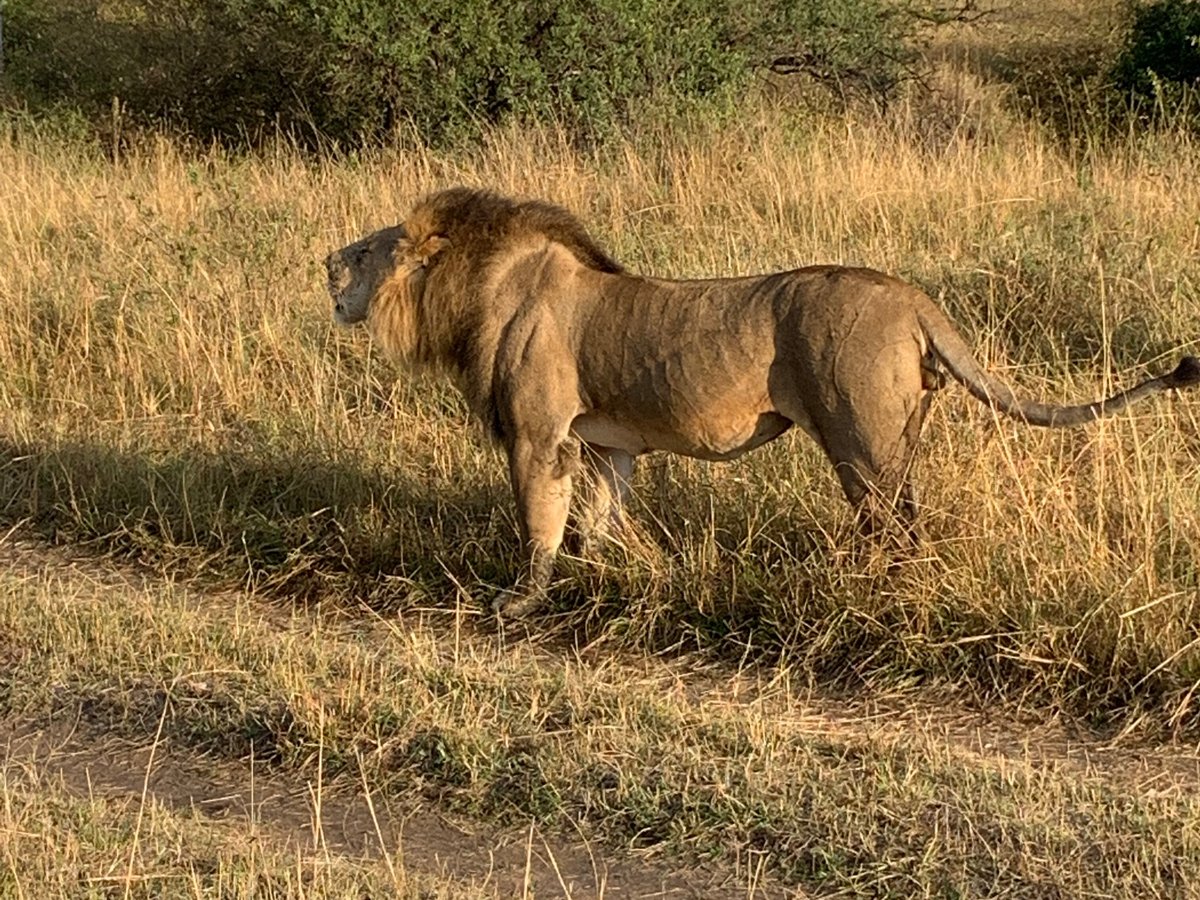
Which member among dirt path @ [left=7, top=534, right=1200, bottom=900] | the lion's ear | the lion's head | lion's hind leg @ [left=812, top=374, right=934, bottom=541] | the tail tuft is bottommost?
dirt path @ [left=7, top=534, right=1200, bottom=900]

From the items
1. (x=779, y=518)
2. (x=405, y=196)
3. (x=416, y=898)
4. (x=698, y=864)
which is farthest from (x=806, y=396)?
(x=405, y=196)

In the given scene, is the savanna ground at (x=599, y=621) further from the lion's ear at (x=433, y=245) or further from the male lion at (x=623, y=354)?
the lion's ear at (x=433, y=245)

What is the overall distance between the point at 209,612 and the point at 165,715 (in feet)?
3.60

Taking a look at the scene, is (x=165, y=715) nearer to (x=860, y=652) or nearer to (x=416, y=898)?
(x=416, y=898)

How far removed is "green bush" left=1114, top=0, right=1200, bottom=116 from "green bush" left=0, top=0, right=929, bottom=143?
213 cm

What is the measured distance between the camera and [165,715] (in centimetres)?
492

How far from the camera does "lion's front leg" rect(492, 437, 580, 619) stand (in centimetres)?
561


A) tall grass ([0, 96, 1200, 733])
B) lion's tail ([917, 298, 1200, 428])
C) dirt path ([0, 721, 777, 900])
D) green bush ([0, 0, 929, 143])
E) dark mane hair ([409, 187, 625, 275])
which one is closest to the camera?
dirt path ([0, 721, 777, 900])

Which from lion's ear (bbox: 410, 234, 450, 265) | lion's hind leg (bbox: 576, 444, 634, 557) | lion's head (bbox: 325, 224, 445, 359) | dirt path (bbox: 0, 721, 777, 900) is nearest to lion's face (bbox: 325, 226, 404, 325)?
lion's head (bbox: 325, 224, 445, 359)

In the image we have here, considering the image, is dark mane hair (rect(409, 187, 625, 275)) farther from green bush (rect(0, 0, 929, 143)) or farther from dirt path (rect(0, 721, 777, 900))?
green bush (rect(0, 0, 929, 143))

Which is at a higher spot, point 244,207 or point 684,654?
point 244,207

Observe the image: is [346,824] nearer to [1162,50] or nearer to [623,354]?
[623,354]

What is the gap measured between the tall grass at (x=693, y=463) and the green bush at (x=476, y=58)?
52.5 inches

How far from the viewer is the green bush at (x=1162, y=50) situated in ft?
46.8
